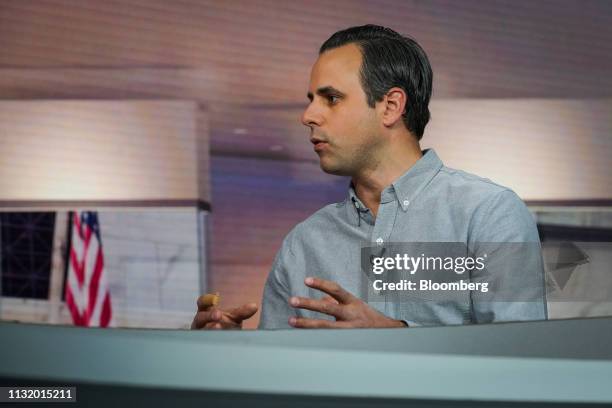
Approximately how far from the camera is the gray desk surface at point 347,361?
0.56 metres

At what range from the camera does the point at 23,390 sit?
1.92 ft

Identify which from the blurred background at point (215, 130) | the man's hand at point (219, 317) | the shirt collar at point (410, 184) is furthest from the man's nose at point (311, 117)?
the blurred background at point (215, 130)

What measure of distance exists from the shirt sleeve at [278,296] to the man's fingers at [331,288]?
13.5 inches

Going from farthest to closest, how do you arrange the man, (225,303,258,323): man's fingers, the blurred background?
1. the blurred background
2. the man
3. (225,303,258,323): man's fingers

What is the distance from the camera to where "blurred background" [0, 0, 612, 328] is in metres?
2.78

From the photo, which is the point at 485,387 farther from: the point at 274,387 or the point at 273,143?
the point at 273,143

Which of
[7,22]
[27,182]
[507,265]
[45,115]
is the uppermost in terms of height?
[7,22]

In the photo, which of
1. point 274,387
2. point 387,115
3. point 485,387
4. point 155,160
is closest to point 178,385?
point 274,387

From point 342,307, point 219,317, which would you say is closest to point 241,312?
point 219,317

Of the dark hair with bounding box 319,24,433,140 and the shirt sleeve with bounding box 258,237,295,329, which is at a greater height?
the dark hair with bounding box 319,24,433,140

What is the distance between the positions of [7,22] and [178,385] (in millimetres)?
2601

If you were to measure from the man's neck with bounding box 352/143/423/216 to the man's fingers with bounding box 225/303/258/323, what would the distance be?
0.26 metres

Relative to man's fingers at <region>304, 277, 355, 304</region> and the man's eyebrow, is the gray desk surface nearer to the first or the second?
man's fingers at <region>304, 277, 355, 304</region>

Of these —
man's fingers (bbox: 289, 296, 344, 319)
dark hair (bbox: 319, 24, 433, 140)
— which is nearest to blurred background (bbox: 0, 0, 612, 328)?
dark hair (bbox: 319, 24, 433, 140)
